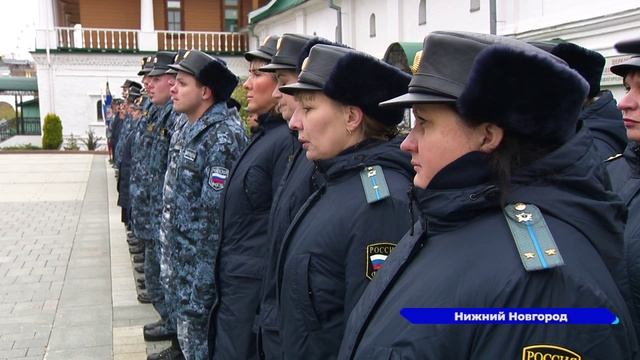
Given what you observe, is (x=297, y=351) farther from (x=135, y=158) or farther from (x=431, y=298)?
(x=135, y=158)

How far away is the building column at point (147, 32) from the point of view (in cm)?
3073

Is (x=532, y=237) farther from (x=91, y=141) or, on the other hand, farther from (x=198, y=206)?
(x=91, y=141)

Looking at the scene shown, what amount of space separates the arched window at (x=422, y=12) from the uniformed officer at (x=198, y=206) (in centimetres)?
1032

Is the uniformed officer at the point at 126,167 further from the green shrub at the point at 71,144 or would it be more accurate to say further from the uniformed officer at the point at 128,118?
the green shrub at the point at 71,144

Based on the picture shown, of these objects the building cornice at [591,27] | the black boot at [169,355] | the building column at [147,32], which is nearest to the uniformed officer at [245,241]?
the black boot at [169,355]

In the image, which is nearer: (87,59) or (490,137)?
(490,137)

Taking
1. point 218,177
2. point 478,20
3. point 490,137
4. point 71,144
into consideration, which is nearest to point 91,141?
point 71,144

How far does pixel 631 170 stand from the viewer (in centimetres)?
265

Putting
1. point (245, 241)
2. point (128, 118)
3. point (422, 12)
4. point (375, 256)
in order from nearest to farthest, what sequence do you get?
point (375, 256), point (245, 241), point (128, 118), point (422, 12)

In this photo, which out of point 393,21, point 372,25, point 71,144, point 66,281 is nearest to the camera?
point 66,281

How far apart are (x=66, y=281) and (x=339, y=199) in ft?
21.1

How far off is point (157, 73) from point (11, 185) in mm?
12544

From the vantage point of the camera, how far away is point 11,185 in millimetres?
17141
